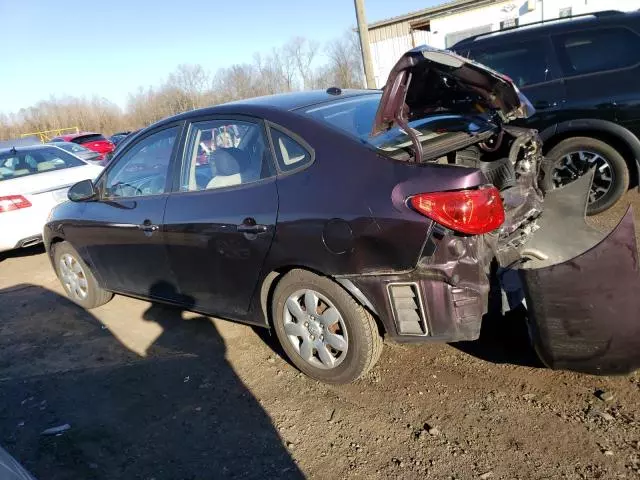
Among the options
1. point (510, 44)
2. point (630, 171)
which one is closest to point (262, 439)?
point (630, 171)

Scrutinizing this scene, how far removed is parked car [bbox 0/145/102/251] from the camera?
6.40m

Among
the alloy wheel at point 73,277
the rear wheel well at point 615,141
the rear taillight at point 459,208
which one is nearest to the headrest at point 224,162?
the rear taillight at point 459,208

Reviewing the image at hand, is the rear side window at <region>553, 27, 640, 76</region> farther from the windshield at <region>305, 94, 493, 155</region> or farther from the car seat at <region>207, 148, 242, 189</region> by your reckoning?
the car seat at <region>207, 148, 242, 189</region>

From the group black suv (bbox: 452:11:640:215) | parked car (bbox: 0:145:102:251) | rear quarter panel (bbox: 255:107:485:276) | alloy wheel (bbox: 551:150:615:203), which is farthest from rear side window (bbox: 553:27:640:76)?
parked car (bbox: 0:145:102:251)

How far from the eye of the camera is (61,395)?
359cm

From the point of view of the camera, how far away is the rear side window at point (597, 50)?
5027mm

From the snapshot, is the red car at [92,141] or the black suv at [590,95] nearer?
the black suv at [590,95]

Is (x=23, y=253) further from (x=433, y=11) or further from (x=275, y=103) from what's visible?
(x=433, y=11)

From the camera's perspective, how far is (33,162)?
7449 mm

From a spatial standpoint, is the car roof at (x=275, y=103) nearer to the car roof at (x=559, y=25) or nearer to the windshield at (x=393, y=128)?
the windshield at (x=393, y=128)

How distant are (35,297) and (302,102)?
4.07m

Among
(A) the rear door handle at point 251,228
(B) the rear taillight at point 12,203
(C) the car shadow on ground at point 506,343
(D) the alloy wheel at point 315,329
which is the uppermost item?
(B) the rear taillight at point 12,203

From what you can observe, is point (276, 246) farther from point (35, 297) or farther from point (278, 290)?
point (35, 297)

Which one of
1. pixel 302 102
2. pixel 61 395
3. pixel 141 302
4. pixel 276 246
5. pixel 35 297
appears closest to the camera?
pixel 276 246
